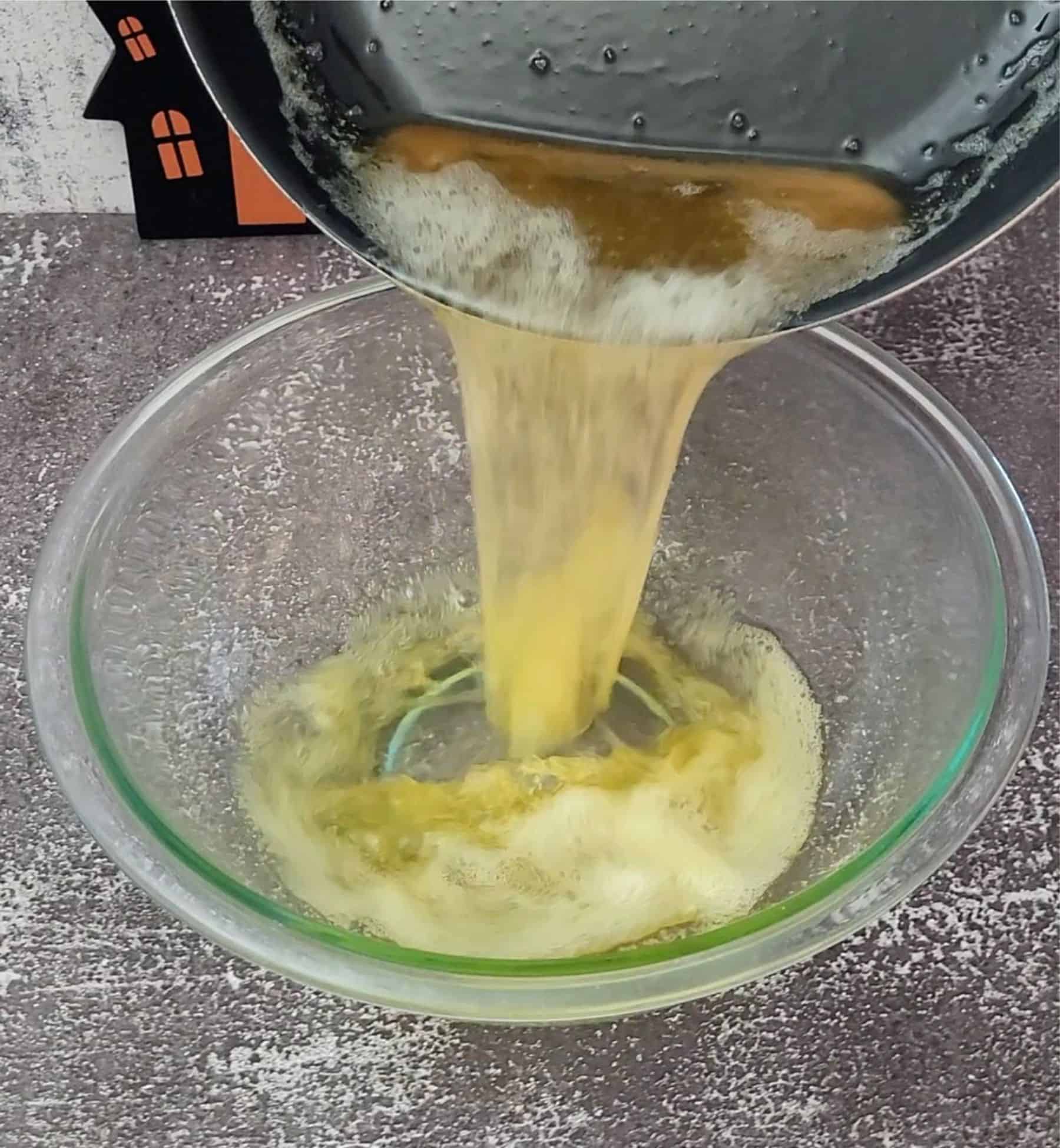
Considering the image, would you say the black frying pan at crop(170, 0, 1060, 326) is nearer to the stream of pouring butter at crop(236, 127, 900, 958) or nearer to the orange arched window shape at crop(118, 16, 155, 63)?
the stream of pouring butter at crop(236, 127, 900, 958)

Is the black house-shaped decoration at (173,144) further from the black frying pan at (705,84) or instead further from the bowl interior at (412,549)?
the black frying pan at (705,84)

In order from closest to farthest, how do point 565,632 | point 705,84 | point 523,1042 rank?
point 705,84
point 523,1042
point 565,632

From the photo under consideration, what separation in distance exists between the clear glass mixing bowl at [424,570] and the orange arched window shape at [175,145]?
25 centimetres

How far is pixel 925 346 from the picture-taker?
94 centimetres

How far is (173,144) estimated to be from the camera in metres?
0.95

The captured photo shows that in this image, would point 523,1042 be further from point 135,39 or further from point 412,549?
point 135,39

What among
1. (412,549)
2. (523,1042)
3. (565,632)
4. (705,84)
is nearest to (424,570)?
(412,549)

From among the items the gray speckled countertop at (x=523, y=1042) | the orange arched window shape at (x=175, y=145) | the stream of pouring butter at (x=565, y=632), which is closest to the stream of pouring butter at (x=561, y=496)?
the stream of pouring butter at (x=565, y=632)

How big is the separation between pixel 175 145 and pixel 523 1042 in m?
0.68

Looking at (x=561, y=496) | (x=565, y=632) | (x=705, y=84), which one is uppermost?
(x=705, y=84)

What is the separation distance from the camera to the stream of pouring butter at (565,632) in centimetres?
50

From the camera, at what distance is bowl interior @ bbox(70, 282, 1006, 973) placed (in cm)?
66

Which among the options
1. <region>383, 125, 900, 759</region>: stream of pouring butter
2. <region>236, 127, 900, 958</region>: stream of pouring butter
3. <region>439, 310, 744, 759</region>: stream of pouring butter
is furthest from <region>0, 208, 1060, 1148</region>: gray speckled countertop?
<region>383, 125, 900, 759</region>: stream of pouring butter

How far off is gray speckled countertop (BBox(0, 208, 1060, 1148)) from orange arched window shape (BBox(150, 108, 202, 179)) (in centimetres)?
41
